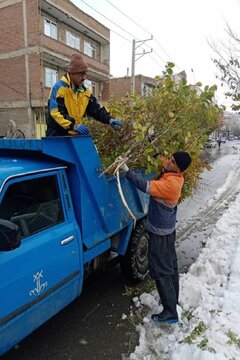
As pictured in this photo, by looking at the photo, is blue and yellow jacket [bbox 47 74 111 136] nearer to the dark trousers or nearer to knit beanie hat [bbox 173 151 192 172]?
knit beanie hat [bbox 173 151 192 172]

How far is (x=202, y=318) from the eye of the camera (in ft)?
10.9

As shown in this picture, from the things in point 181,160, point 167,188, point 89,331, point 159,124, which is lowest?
point 89,331

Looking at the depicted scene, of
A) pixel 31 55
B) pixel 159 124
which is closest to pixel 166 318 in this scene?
pixel 159 124

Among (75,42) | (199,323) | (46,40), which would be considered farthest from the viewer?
(75,42)

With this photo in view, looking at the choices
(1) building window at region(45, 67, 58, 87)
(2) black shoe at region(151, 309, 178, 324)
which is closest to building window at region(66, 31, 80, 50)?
(1) building window at region(45, 67, 58, 87)

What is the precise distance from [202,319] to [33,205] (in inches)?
85.0

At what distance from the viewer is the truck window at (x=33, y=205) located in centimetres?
248

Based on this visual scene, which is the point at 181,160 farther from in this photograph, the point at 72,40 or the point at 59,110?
the point at 72,40

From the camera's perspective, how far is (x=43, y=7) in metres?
→ 20.9

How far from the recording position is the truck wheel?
409cm

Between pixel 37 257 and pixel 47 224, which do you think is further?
pixel 47 224

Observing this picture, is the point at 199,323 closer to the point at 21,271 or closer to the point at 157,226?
the point at 157,226

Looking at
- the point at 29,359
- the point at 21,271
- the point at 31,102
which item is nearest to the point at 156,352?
the point at 29,359

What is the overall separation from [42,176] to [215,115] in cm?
318
